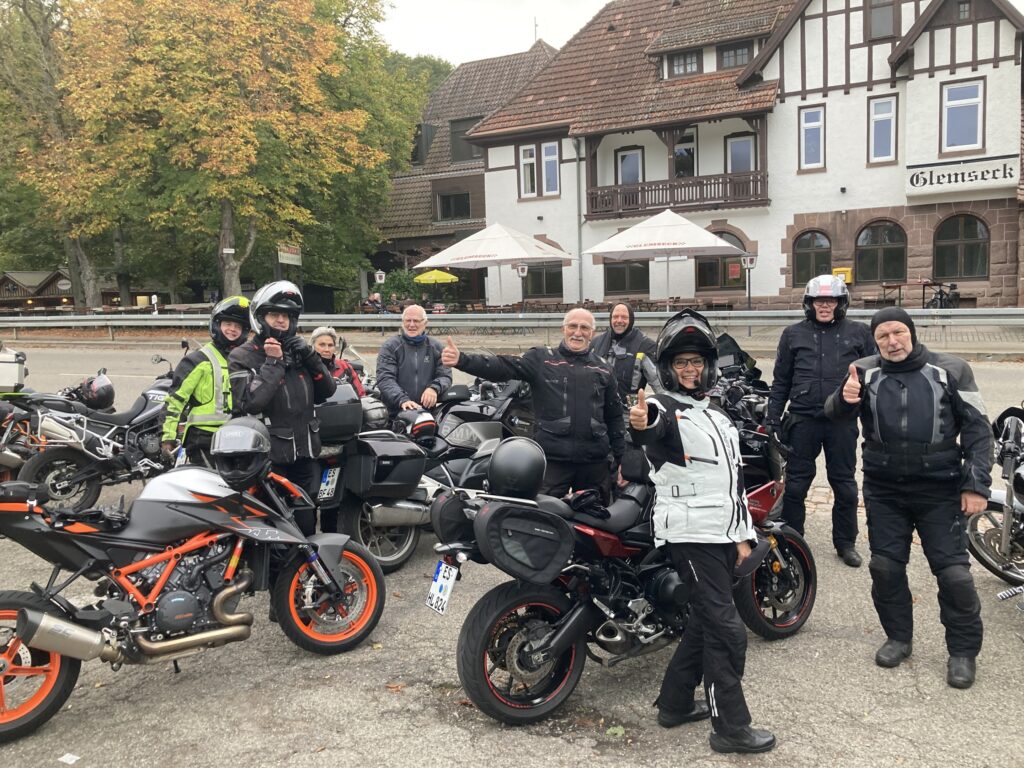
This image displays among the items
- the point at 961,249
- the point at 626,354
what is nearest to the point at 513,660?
the point at 626,354

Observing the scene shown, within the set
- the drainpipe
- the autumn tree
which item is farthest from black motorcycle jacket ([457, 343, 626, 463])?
the drainpipe

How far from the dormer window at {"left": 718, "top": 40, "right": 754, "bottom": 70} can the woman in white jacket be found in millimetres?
27372

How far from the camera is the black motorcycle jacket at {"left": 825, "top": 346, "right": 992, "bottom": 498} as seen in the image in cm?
411

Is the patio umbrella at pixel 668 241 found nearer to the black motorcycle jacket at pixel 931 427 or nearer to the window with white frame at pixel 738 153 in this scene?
the window with white frame at pixel 738 153

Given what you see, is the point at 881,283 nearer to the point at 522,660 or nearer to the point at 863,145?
the point at 863,145

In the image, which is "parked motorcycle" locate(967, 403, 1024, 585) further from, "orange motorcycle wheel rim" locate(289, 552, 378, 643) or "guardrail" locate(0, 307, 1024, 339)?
"guardrail" locate(0, 307, 1024, 339)

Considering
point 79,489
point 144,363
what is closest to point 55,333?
point 144,363

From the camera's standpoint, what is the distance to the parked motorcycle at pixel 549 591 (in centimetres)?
360

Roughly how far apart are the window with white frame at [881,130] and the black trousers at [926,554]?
24.4 meters

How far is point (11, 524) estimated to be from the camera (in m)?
3.71

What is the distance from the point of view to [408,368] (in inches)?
286

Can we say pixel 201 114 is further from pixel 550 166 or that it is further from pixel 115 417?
pixel 115 417

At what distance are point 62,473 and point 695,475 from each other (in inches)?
242

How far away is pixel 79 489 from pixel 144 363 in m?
11.5
